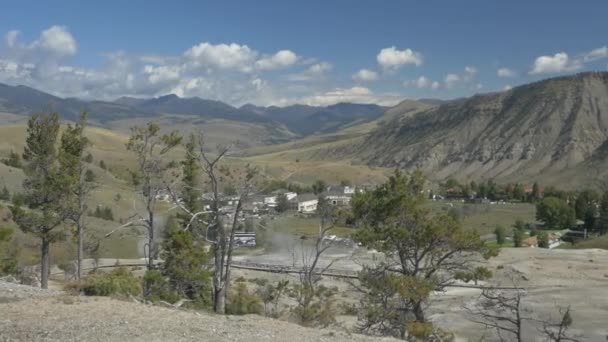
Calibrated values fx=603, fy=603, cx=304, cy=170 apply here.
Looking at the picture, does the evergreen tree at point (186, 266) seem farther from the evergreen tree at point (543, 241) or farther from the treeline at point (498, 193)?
the treeline at point (498, 193)

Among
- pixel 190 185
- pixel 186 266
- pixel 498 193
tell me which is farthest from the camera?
pixel 498 193

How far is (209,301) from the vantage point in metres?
32.2

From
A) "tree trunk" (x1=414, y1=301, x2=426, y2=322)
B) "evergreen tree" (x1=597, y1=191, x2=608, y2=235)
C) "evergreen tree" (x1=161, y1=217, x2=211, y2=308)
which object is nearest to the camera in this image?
"tree trunk" (x1=414, y1=301, x2=426, y2=322)

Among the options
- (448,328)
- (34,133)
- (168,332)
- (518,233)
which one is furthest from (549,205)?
(168,332)

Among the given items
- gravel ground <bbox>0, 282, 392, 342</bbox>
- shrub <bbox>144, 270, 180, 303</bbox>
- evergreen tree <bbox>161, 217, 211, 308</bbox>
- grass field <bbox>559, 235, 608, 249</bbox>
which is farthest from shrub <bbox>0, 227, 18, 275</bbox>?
grass field <bbox>559, 235, 608, 249</bbox>

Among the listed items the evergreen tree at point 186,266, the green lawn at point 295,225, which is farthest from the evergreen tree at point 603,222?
the evergreen tree at point 186,266

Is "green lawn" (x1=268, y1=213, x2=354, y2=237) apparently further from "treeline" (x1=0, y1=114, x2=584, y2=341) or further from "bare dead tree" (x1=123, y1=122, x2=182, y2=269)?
"bare dead tree" (x1=123, y1=122, x2=182, y2=269)

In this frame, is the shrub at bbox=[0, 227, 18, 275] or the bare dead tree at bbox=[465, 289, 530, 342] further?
the shrub at bbox=[0, 227, 18, 275]

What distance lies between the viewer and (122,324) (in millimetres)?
14523

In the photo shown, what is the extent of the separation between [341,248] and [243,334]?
268 feet

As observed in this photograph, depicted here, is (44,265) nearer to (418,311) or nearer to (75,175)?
(75,175)

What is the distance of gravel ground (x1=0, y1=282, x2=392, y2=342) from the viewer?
13656 mm

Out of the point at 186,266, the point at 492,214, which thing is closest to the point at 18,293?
the point at 186,266

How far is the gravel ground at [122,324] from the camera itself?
1366 cm
